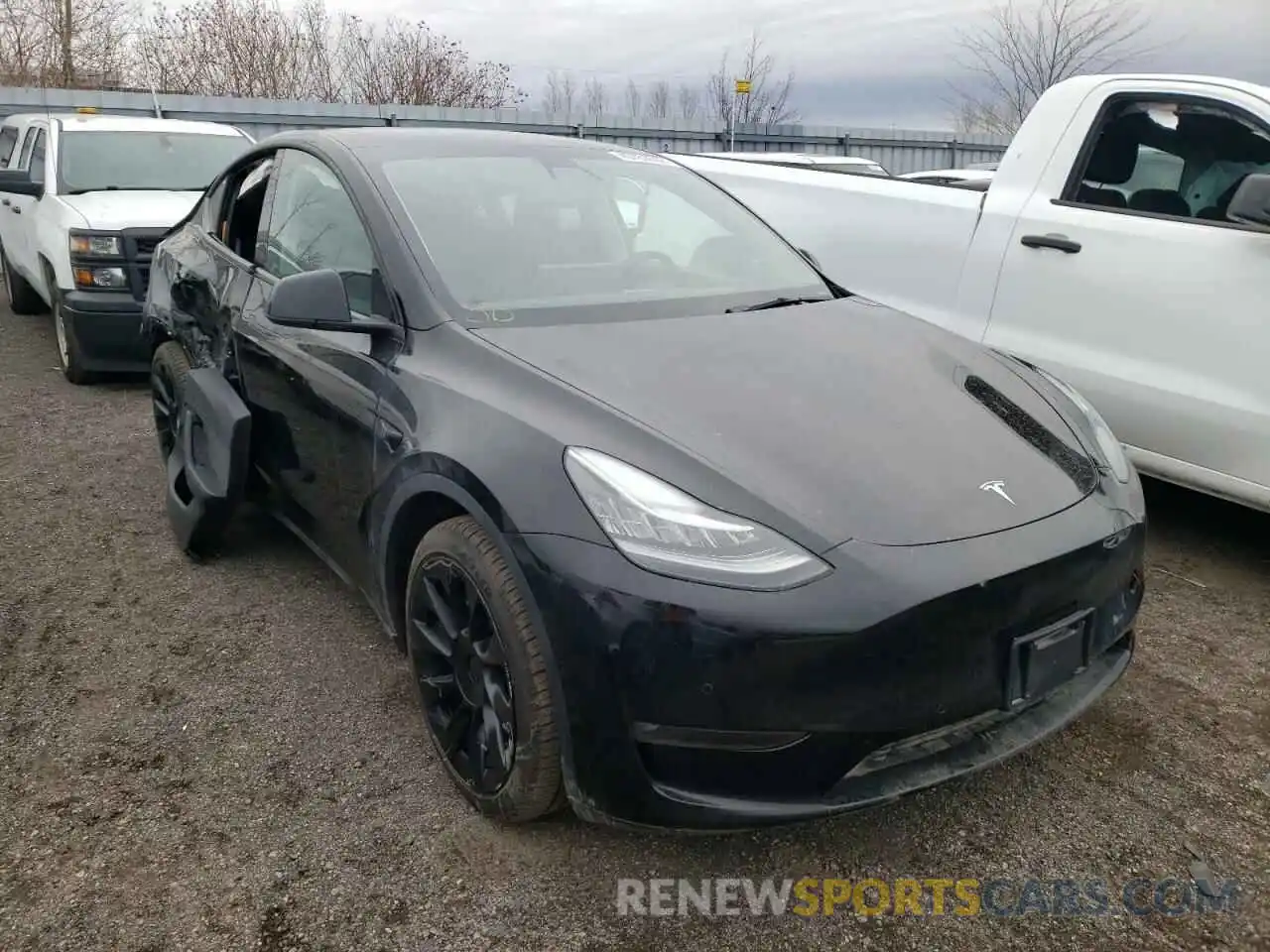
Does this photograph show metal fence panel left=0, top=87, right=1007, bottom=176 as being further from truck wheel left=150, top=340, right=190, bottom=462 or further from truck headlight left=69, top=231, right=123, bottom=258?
truck wheel left=150, top=340, right=190, bottom=462

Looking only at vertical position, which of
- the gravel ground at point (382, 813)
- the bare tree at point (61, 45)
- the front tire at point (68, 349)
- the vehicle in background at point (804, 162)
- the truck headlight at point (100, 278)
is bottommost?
the gravel ground at point (382, 813)

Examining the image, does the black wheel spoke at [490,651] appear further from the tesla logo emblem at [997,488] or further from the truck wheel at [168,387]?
the truck wheel at [168,387]

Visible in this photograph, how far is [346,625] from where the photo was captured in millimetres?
3406

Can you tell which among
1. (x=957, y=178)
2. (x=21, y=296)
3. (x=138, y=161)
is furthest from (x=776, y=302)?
(x=21, y=296)

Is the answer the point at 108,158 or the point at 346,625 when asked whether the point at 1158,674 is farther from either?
the point at 108,158

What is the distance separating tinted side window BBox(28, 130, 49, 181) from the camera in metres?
7.19

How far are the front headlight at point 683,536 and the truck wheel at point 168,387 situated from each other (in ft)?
8.18

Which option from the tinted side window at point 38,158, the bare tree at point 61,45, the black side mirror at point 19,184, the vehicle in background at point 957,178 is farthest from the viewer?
the bare tree at point 61,45

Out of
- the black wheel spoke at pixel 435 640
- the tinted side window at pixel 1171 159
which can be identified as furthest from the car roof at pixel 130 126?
the black wheel spoke at pixel 435 640

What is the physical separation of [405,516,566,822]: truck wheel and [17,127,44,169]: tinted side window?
24.1 feet

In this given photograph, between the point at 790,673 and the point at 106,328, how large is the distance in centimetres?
581

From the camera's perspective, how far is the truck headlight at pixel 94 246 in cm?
616

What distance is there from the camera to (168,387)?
4.25m

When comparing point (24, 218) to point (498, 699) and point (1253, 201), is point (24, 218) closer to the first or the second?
point (498, 699)
